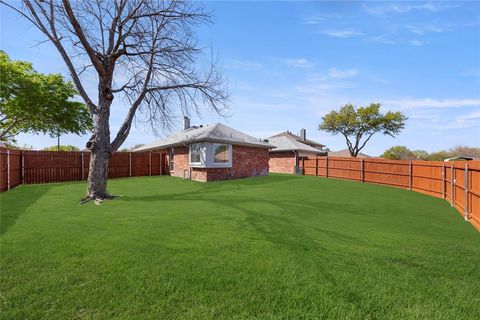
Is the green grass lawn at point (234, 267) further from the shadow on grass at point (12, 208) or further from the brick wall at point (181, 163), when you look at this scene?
the brick wall at point (181, 163)

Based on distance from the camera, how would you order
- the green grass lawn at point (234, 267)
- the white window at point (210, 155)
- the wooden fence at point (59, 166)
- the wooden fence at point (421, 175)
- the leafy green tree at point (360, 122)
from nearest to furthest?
1. the green grass lawn at point (234, 267)
2. the wooden fence at point (421, 175)
3. the wooden fence at point (59, 166)
4. the white window at point (210, 155)
5. the leafy green tree at point (360, 122)

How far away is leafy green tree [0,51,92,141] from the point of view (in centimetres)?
1792

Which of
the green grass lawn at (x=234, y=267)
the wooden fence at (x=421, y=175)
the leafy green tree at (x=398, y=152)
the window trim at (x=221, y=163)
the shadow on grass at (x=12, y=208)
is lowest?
the green grass lawn at (x=234, y=267)

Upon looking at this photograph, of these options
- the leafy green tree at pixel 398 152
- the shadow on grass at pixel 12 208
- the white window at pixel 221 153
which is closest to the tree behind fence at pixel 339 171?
the shadow on grass at pixel 12 208

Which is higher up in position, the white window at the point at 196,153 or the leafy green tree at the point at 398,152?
the leafy green tree at the point at 398,152

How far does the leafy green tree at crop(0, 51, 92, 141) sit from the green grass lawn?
52.8 ft

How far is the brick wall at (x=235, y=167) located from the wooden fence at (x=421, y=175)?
5175 millimetres

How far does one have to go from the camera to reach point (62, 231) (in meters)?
5.13

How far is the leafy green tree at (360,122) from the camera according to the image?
33.6m

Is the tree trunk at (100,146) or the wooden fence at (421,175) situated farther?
the tree trunk at (100,146)

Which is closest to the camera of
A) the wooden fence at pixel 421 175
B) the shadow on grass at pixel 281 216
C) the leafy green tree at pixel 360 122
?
Answer: the shadow on grass at pixel 281 216

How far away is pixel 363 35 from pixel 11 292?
13.1m

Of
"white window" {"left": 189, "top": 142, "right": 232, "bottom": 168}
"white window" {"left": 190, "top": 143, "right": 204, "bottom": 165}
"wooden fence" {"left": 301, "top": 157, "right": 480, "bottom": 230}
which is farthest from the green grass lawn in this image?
"white window" {"left": 190, "top": 143, "right": 204, "bottom": 165}

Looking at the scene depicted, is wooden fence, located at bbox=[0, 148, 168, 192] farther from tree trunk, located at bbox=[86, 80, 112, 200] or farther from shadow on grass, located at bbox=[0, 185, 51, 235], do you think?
tree trunk, located at bbox=[86, 80, 112, 200]
